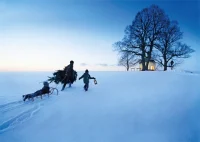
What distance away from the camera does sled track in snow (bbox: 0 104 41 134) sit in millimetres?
5435

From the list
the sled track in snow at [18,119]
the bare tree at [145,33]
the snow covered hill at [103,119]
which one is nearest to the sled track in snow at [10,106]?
the snow covered hill at [103,119]

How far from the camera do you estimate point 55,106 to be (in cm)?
731

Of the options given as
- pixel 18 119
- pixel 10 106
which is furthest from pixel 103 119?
pixel 10 106

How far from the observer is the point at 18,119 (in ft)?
19.6

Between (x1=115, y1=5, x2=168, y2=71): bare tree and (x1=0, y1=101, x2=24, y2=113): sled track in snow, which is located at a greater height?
(x1=115, y1=5, x2=168, y2=71): bare tree

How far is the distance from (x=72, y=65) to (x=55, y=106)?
160 inches

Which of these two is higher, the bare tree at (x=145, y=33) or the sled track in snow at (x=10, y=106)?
the bare tree at (x=145, y=33)

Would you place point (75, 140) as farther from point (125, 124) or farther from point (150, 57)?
point (150, 57)

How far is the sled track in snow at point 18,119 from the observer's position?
5.43 meters

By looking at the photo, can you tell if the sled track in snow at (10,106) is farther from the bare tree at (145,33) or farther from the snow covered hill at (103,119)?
the bare tree at (145,33)

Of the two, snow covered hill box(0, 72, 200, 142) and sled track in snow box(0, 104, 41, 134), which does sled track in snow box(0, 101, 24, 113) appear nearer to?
snow covered hill box(0, 72, 200, 142)

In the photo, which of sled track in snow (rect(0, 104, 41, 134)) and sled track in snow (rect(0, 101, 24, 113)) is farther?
sled track in snow (rect(0, 101, 24, 113))

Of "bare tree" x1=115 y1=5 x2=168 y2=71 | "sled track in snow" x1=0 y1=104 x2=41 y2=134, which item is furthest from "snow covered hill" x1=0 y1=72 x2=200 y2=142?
"bare tree" x1=115 y1=5 x2=168 y2=71

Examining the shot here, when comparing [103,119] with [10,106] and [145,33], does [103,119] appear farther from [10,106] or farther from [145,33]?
[145,33]
